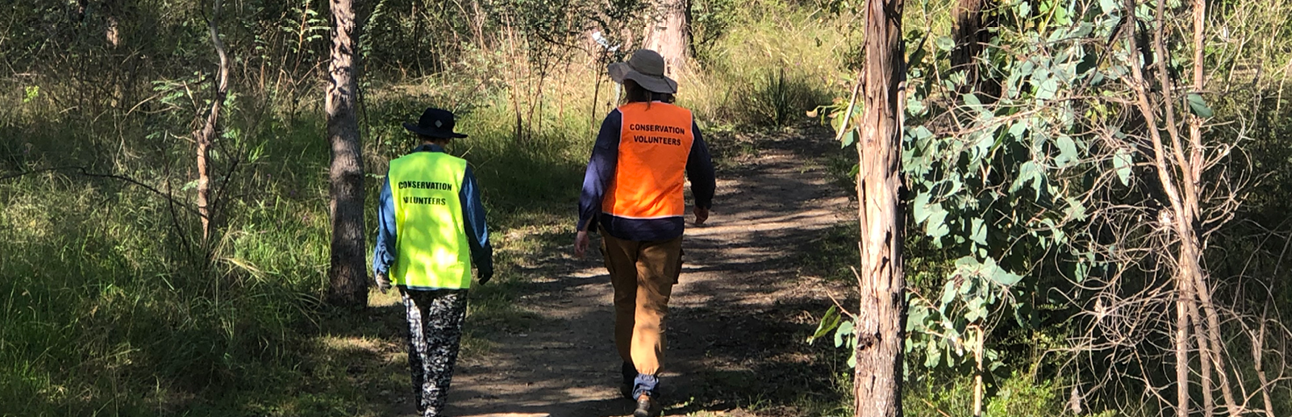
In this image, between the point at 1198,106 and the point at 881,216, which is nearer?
the point at 881,216

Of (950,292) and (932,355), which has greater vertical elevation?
(950,292)

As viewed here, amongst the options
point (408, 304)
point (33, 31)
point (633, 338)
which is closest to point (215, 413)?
point (408, 304)

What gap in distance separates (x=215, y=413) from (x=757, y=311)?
363 centimetres

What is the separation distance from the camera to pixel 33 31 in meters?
10.5

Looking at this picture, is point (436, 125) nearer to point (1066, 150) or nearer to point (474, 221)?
point (474, 221)

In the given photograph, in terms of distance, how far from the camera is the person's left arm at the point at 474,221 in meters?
5.39

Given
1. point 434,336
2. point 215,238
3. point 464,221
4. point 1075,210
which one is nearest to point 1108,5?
point 1075,210

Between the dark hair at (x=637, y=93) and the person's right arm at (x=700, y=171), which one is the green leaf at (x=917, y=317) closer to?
the person's right arm at (x=700, y=171)

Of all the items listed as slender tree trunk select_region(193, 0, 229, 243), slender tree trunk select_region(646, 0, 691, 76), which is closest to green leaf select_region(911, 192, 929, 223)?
slender tree trunk select_region(193, 0, 229, 243)

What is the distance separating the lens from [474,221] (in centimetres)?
543

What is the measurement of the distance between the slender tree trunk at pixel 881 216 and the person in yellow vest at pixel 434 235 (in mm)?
2032

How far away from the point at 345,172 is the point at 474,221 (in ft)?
7.00

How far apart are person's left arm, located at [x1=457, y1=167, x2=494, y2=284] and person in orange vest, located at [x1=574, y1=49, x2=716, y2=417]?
0.53 meters

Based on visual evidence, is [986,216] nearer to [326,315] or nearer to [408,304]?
[408,304]
